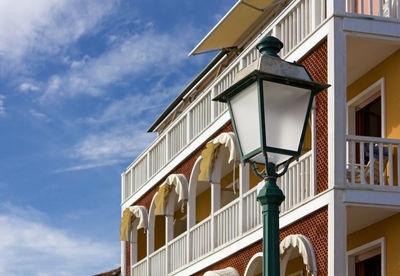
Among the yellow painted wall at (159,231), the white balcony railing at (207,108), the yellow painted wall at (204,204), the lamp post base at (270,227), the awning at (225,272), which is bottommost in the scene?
the lamp post base at (270,227)

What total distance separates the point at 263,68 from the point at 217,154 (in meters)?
15.7

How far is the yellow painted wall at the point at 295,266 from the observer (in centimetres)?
2160

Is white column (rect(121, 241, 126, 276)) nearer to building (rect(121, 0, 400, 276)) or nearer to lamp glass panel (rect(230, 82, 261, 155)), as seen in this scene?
building (rect(121, 0, 400, 276))

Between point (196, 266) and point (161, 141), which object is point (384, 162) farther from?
point (161, 141)

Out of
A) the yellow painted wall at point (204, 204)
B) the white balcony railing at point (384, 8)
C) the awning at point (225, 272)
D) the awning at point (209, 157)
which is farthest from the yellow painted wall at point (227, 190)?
the white balcony railing at point (384, 8)

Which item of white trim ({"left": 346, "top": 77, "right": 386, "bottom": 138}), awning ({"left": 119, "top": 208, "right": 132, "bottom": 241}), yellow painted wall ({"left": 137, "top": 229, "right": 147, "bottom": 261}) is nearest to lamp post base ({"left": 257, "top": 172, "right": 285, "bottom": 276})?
white trim ({"left": 346, "top": 77, "right": 386, "bottom": 138})

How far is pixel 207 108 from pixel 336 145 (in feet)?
26.6

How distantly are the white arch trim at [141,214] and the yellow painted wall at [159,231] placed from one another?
39.8 inches

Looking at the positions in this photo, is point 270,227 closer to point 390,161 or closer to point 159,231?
point 390,161

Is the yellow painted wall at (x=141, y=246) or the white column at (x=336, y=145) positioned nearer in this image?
the white column at (x=336, y=145)

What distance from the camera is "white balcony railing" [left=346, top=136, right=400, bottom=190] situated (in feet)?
54.8

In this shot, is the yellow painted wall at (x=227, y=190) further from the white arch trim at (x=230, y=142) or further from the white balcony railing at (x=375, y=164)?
the white balcony railing at (x=375, y=164)

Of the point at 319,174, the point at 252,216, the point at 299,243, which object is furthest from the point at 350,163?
the point at 252,216

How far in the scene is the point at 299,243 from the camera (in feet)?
58.5
